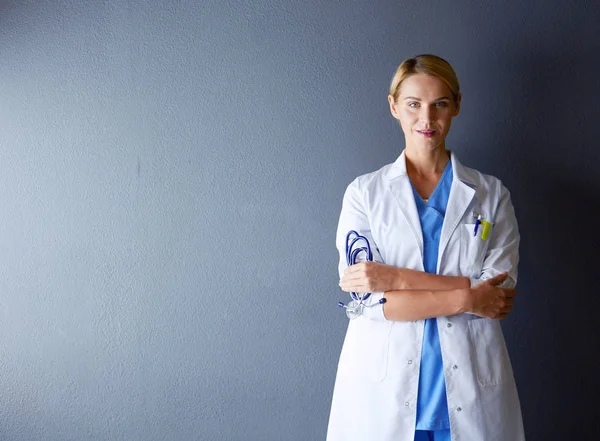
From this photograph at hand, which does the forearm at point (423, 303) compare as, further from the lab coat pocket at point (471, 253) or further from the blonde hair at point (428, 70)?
the blonde hair at point (428, 70)

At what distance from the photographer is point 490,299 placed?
1780mm

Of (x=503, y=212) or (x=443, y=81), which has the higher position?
(x=443, y=81)

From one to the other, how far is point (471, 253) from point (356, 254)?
0.32 metres

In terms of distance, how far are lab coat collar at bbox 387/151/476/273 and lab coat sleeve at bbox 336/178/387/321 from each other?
0.11 meters

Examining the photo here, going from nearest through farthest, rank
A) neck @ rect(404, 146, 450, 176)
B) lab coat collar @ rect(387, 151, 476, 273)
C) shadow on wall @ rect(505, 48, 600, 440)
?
lab coat collar @ rect(387, 151, 476, 273), neck @ rect(404, 146, 450, 176), shadow on wall @ rect(505, 48, 600, 440)

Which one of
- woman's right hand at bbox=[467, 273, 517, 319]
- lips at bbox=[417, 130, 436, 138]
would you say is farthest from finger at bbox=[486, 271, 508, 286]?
lips at bbox=[417, 130, 436, 138]

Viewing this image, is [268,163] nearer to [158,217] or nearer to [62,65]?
[158,217]

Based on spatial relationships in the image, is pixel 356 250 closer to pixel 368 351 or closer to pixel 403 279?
pixel 403 279

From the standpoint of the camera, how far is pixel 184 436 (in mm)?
2359

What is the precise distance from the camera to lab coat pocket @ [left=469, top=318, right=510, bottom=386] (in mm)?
1791

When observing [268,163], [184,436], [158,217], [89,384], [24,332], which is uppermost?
[268,163]

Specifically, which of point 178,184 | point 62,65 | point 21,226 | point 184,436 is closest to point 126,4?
point 62,65

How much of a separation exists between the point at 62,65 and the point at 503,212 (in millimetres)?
1590

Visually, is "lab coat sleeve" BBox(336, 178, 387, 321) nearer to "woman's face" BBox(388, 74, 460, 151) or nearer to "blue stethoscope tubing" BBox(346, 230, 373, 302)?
"blue stethoscope tubing" BBox(346, 230, 373, 302)
